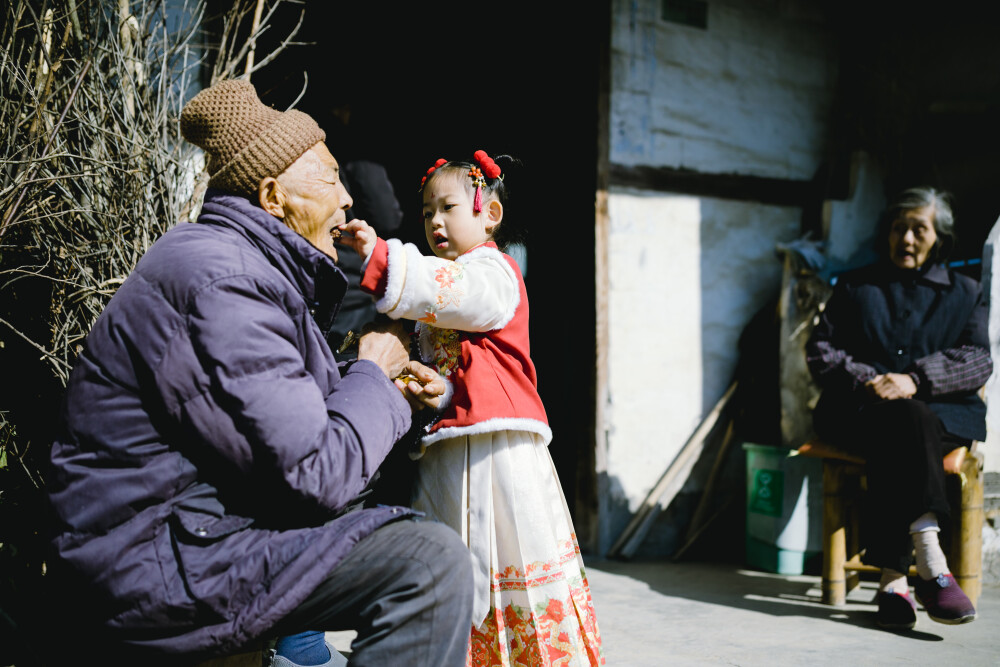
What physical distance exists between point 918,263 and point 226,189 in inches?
125

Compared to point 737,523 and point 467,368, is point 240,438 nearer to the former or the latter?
point 467,368

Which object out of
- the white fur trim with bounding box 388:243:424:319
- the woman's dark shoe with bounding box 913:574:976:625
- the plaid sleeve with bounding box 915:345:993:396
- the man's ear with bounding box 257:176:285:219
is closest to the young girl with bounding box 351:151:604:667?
the white fur trim with bounding box 388:243:424:319

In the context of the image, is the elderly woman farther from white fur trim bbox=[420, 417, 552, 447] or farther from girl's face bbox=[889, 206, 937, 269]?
white fur trim bbox=[420, 417, 552, 447]

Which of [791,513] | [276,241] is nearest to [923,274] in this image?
[791,513]

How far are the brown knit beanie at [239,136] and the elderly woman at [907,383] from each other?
2702 mm

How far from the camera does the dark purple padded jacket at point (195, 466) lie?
4.90 feet

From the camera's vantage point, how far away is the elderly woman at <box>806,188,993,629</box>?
3.19 meters

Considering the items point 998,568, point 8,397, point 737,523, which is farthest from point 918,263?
point 8,397

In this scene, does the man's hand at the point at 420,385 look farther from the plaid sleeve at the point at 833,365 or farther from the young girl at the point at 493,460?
the plaid sleeve at the point at 833,365

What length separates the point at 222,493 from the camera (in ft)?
5.24

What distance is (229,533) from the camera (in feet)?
5.09

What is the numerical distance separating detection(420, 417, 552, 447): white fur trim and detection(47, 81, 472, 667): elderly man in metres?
0.46

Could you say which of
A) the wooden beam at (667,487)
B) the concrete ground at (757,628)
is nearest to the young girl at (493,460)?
the concrete ground at (757,628)

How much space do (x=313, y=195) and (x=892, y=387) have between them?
8.85 ft
